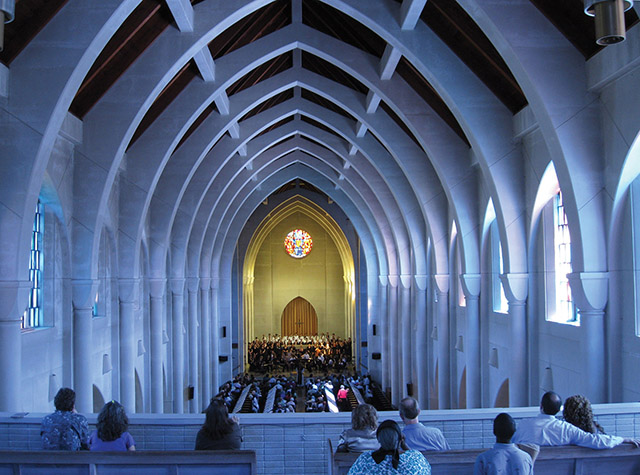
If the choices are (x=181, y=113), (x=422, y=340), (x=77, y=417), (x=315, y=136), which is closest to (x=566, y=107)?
(x=77, y=417)

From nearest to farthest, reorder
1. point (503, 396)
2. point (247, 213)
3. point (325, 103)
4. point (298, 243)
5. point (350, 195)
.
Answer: point (503, 396), point (325, 103), point (350, 195), point (247, 213), point (298, 243)

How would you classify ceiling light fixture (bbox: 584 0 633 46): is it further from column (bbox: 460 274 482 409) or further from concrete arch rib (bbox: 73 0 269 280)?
column (bbox: 460 274 482 409)

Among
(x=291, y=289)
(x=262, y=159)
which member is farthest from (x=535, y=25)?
(x=291, y=289)

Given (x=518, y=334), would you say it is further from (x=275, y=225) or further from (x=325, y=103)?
(x=275, y=225)

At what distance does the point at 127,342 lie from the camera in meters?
16.5

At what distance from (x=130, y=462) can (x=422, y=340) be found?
17.7m

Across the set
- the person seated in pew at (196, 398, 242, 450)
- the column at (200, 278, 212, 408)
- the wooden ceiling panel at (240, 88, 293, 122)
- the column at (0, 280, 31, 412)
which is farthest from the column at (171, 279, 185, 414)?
the person seated in pew at (196, 398, 242, 450)

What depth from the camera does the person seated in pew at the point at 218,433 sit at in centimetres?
520

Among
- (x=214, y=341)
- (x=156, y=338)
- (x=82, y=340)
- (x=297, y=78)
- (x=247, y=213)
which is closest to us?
(x=82, y=340)

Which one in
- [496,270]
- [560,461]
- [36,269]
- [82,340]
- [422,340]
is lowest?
[422,340]

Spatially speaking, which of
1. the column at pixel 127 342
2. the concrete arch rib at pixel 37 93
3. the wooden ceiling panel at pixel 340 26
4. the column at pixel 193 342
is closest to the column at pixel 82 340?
the column at pixel 127 342

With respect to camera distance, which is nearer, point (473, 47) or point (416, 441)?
point (416, 441)

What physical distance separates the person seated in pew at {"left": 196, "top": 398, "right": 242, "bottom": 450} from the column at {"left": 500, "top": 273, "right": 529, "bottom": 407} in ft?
27.7

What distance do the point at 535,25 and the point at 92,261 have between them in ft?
30.7
